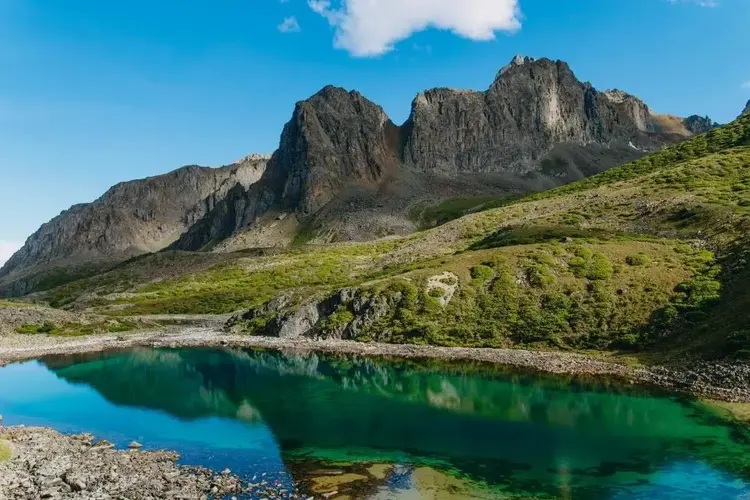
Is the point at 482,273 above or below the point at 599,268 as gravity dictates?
below

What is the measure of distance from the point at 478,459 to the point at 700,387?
24534 millimetres

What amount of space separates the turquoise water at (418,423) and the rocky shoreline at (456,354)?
3.22 m

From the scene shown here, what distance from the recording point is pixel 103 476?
2931cm

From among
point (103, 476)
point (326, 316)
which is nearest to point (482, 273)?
point (326, 316)

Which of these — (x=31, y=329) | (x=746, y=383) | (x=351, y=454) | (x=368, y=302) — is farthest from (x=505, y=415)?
Answer: (x=31, y=329)

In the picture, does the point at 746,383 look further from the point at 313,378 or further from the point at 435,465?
the point at 313,378

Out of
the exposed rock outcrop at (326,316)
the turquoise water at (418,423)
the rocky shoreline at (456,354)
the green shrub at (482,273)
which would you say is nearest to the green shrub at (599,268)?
the green shrub at (482,273)

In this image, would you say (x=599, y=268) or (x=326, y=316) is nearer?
(x=599, y=268)

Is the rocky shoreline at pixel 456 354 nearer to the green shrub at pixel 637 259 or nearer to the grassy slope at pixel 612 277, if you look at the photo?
the grassy slope at pixel 612 277

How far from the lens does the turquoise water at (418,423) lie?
3080cm

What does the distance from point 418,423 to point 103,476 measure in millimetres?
22166

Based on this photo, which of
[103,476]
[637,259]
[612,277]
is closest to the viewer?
[103,476]

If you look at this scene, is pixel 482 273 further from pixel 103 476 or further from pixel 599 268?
pixel 103 476

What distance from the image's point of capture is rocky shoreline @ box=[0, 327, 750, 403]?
1788 inches
